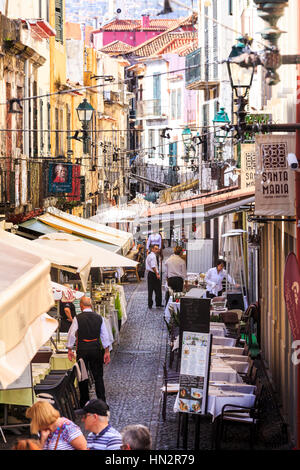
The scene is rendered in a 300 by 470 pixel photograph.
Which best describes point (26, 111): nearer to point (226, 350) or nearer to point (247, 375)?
point (226, 350)

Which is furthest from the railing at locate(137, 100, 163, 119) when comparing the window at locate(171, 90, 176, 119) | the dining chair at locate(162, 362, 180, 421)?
the dining chair at locate(162, 362, 180, 421)

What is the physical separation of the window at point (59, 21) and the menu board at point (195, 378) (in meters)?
21.0

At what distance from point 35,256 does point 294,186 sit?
12.9 ft

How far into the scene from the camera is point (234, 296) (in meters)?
23.3

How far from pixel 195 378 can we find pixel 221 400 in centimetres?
70

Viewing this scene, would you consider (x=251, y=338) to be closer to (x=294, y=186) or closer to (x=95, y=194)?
(x=294, y=186)

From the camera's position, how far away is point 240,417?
1144 centimetres

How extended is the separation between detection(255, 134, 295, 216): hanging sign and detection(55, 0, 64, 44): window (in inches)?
772

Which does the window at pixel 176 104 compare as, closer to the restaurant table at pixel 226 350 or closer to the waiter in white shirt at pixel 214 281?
the waiter in white shirt at pixel 214 281

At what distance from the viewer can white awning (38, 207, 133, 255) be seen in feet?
72.8

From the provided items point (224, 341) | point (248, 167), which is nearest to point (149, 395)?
point (224, 341)

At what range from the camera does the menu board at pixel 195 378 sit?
36.0 ft

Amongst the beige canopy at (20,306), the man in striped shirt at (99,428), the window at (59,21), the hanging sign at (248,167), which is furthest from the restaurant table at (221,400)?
the window at (59,21)
